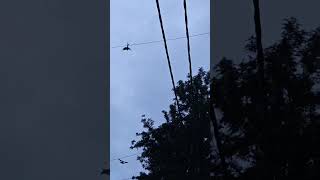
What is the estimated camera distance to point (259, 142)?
60.1 ft

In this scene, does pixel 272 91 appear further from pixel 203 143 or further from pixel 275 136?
pixel 203 143

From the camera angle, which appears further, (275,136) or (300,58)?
(300,58)

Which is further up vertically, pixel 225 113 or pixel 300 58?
pixel 300 58
